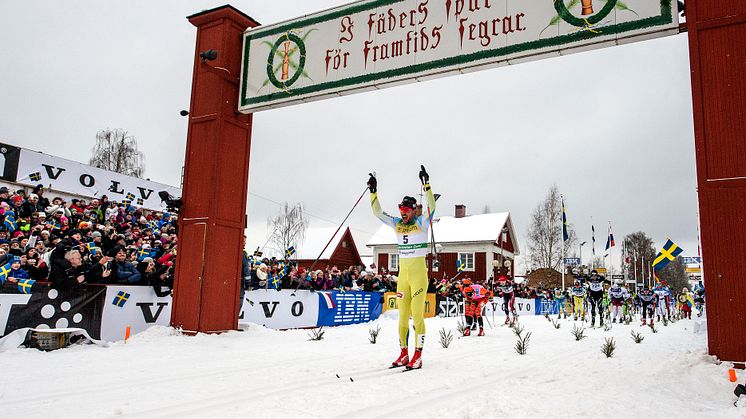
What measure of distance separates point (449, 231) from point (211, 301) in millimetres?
40578

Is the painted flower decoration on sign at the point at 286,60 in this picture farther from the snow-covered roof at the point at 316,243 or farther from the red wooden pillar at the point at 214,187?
the snow-covered roof at the point at 316,243

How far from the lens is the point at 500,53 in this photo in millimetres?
8711

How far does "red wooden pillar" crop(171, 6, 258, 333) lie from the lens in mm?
10023

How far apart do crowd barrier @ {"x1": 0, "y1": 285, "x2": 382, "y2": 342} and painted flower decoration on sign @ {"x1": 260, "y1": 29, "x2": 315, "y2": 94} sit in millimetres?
5037

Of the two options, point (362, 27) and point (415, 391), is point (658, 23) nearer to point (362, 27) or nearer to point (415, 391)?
point (362, 27)

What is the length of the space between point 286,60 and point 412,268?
20.2 ft

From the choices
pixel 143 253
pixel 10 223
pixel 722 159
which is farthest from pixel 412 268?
pixel 10 223

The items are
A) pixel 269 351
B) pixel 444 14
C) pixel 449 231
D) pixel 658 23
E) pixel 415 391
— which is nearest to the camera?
pixel 415 391

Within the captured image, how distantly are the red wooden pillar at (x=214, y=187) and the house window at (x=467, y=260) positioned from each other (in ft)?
123

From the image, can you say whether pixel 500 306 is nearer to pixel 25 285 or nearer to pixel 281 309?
pixel 281 309

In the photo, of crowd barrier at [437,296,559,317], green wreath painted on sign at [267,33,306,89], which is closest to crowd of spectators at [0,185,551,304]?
crowd barrier at [437,296,559,317]

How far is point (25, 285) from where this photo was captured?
805 cm

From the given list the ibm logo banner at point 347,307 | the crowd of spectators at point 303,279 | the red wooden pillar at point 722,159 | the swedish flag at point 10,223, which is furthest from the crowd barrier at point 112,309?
the red wooden pillar at point 722,159

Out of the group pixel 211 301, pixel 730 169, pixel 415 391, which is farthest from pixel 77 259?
pixel 730 169
